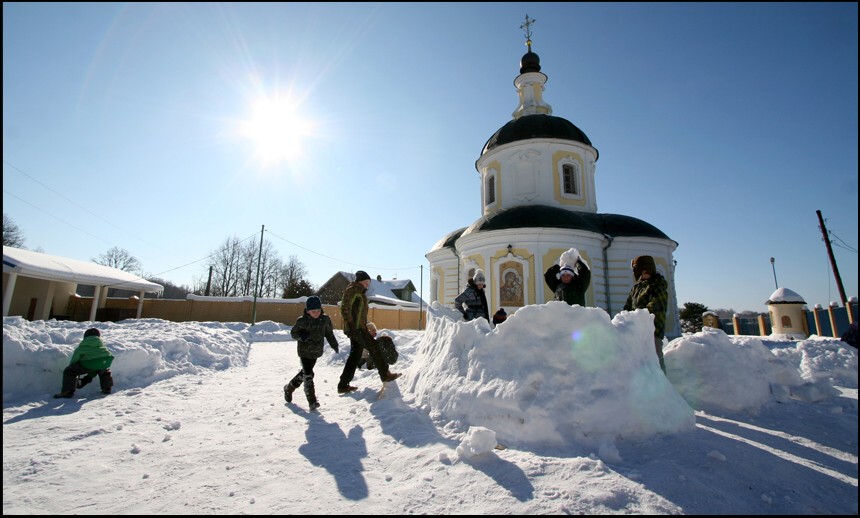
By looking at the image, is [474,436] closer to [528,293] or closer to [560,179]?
[528,293]

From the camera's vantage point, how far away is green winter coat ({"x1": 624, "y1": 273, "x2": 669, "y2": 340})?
4793mm

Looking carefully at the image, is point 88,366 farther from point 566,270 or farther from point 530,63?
point 530,63

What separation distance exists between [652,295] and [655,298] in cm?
5

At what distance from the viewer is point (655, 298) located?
16.0 ft

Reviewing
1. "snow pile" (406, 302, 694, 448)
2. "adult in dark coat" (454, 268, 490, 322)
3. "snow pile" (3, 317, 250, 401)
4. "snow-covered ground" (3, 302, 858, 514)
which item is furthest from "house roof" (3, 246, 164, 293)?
"snow pile" (406, 302, 694, 448)

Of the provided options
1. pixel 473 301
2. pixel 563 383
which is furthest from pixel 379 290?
pixel 563 383

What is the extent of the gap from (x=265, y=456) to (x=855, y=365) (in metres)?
4.65

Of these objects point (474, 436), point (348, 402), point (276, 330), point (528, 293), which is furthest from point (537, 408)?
point (276, 330)

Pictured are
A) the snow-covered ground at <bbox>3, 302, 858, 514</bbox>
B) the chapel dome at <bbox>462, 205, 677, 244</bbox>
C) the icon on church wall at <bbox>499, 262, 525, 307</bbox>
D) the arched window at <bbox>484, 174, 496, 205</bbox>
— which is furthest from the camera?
the arched window at <bbox>484, 174, 496, 205</bbox>

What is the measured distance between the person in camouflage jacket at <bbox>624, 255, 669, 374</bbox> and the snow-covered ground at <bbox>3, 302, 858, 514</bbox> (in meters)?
0.58

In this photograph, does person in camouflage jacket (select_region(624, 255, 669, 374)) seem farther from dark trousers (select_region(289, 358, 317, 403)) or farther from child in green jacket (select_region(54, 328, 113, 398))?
child in green jacket (select_region(54, 328, 113, 398))

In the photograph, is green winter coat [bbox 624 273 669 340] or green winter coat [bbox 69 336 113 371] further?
green winter coat [bbox 69 336 113 371]

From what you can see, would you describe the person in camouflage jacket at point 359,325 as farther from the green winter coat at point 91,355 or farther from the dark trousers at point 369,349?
the green winter coat at point 91,355

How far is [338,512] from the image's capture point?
2.81 meters
